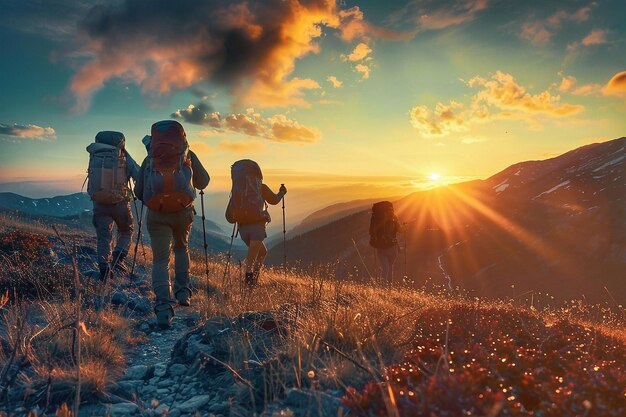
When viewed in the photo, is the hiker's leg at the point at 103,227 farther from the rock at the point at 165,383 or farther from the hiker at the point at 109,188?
the rock at the point at 165,383

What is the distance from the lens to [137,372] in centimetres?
423

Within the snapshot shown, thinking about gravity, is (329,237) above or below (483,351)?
below

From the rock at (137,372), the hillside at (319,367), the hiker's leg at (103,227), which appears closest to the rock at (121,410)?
the hillside at (319,367)

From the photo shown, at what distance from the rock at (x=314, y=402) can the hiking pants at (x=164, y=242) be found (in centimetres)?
399

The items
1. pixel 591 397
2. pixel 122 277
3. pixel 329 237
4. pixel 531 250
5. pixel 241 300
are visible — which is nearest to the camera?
pixel 591 397

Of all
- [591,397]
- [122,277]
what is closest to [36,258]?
[122,277]

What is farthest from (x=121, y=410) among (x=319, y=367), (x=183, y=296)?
(x=183, y=296)

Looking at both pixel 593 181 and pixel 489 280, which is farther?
pixel 593 181

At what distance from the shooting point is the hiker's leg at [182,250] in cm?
654

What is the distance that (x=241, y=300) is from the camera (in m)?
5.73

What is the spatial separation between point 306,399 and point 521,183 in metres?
141

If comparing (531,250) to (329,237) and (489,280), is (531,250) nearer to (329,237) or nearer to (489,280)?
(489,280)

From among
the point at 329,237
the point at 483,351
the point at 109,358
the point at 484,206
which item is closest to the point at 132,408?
the point at 109,358

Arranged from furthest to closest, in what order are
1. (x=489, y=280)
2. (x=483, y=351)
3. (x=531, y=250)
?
(x=531, y=250), (x=489, y=280), (x=483, y=351)
